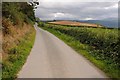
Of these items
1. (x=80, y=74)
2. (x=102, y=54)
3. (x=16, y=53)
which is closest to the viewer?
(x=80, y=74)

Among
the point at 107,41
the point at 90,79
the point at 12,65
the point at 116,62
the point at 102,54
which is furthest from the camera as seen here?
the point at 107,41

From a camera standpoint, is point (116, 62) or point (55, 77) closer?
point (55, 77)

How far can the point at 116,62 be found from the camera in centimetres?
1488

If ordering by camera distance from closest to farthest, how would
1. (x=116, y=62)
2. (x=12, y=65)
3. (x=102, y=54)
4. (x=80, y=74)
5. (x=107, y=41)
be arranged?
(x=80, y=74), (x=12, y=65), (x=116, y=62), (x=102, y=54), (x=107, y=41)

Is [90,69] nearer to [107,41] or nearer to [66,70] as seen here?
[66,70]

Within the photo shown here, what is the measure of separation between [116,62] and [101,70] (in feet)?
6.92

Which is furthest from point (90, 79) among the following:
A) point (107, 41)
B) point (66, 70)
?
point (107, 41)

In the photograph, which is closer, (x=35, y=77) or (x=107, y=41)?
(x=35, y=77)

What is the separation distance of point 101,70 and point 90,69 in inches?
22.0

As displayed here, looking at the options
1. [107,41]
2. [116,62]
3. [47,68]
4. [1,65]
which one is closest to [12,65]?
[1,65]

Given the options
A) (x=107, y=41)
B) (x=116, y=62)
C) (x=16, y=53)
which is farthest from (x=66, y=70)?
(x=107, y=41)

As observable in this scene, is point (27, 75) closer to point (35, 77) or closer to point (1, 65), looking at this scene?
point (35, 77)

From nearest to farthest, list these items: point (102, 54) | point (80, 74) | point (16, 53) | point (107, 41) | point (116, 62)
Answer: point (80, 74) < point (116, 62) < point (16, 53) < point (102, 54) < point (107, 41)

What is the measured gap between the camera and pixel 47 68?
13.0m
